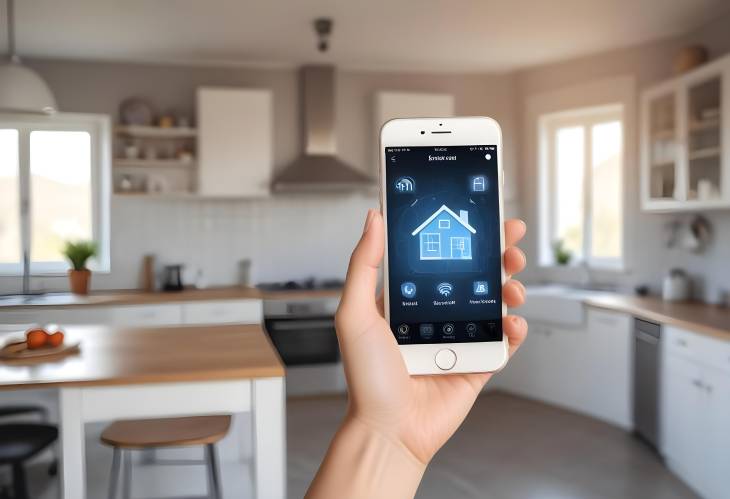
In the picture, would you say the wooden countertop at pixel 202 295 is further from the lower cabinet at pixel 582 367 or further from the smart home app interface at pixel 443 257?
the smart home app interface at pixel 443 257

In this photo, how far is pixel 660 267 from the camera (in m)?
4.02

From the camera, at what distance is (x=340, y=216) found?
15.6ft

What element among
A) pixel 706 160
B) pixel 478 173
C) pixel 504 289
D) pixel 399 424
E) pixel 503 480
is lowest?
pixel 503 480

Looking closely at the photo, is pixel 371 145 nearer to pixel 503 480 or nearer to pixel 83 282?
pixel 503 480

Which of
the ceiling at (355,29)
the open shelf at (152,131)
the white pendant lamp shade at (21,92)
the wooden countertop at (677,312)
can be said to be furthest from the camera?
the open shelf at (152,131)

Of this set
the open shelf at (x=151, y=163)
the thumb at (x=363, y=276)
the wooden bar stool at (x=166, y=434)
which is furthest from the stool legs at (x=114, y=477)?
the open shelf at (x=151, y=163)

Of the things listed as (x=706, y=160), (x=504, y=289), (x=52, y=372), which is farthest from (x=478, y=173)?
(x=706, y=160)

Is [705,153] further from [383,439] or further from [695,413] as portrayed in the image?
[383,439]

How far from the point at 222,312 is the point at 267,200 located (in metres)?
1.11

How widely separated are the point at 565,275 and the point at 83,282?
355 centimetres

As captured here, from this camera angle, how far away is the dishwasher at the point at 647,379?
3.16 metres

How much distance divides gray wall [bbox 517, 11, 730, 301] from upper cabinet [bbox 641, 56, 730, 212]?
0.97 feet

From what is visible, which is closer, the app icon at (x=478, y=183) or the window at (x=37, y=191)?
the app icon at (x=478, y=183)

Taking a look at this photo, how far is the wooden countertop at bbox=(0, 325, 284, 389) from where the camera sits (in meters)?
1.72
